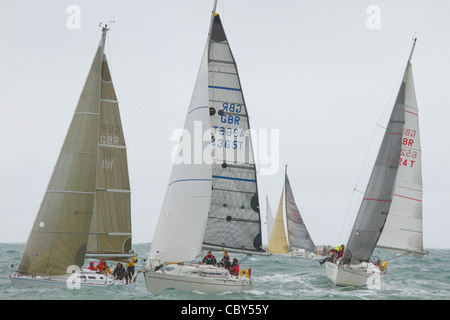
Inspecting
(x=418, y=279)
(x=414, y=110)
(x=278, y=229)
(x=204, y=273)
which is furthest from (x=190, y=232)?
(x=278, y=229)

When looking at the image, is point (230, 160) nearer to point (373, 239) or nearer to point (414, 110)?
point (373, 239)

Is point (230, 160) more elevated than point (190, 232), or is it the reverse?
point (230, 160)

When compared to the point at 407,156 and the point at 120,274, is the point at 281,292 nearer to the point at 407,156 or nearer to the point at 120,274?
the point at 120,274

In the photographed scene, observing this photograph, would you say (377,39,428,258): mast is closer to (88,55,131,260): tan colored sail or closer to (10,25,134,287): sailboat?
(88,55,131,260): tan colored sail

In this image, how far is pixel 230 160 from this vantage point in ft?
81.5

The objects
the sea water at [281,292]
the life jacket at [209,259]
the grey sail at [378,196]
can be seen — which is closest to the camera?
the sea water at [281,292]

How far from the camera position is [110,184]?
1051 inches

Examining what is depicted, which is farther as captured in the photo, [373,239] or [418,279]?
[418,279]

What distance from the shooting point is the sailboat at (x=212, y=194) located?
22.1 m

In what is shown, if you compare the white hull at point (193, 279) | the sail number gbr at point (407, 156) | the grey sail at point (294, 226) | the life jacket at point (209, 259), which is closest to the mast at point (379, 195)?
the sail number gbr at point (407, 156)

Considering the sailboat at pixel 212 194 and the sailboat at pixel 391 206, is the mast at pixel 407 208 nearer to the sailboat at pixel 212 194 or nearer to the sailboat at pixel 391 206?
the sailboat at pixel 391 206

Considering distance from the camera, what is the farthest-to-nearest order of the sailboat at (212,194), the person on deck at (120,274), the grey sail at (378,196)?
the grey sail at (378,196) < the person on deck at (120,274) < the sailboat at (212,194)

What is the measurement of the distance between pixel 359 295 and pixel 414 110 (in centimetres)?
1178
